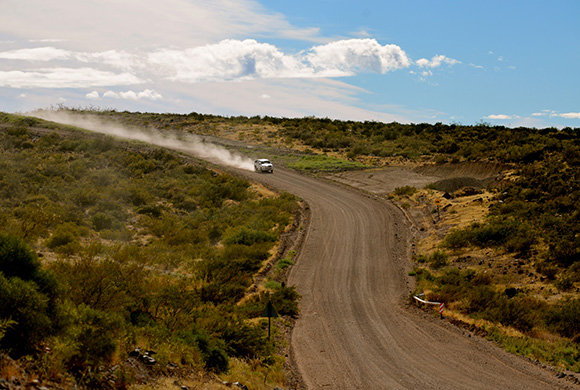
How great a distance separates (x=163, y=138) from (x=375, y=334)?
66017 mm

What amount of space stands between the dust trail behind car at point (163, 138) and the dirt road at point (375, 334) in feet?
103

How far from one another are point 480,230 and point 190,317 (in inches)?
867

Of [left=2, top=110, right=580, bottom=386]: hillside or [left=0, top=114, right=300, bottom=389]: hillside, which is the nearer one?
[left=0, top=114, right=300, bottom=389]: hillside

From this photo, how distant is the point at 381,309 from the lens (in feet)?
72.4

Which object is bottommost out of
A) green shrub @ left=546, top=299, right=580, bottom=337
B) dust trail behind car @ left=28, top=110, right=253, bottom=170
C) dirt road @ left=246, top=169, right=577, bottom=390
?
dirt road @ left=246, top=169, right=577, bottom=390

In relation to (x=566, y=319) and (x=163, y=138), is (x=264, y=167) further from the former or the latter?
(x=566, y=319)

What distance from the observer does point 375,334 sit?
18984 mm

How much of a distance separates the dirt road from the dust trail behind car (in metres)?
31.3

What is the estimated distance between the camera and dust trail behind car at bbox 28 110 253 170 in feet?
211

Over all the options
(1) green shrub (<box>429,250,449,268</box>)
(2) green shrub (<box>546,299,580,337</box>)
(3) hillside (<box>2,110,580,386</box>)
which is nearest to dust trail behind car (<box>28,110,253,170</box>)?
(3) hillside (<box>2,110,580,386</box>)

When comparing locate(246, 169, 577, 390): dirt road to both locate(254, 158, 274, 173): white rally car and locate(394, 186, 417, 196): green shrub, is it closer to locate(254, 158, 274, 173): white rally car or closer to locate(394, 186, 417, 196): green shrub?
locate(394, 186, 417, 196): green shrub

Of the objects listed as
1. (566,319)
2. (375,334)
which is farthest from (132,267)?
(566,319)

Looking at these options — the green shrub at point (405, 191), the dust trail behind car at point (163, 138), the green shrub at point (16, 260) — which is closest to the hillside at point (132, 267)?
the green shrub at point (16, 260)

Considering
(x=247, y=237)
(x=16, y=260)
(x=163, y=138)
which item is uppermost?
(x=163, y=138)
